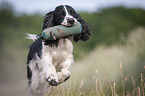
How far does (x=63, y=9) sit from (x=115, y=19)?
55.4ft

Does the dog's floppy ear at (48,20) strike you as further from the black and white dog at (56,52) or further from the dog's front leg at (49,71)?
the dog's front leg at (49,71)

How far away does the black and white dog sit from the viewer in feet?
11.9

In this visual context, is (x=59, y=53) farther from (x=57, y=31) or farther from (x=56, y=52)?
(x=57, y=31)

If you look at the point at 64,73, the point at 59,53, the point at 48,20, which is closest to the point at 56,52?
the point at 59,53

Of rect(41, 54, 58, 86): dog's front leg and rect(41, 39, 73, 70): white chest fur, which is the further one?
rect(41, 39, 73, 70): white chest fur

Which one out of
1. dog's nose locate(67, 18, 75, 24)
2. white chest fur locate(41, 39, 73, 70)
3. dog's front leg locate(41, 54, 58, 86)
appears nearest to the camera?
dog's front leg locate(41, 54, 58, 86)

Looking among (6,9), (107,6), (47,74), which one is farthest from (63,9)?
(6,9)

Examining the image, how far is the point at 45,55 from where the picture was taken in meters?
3.94

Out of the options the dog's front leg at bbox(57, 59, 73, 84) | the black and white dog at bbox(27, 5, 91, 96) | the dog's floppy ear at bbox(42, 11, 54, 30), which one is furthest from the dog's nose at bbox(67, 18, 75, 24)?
the dog's front leg at bbox(57, 59, 73, 84)

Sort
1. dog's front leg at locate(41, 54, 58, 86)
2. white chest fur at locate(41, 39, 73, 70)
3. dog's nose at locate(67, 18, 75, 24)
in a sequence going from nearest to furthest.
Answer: dog's front leg at locate(41, 54, 58, 86) → dog's nose at locate(67, 18, 75, 24) → white chest fur at locate(41, 39, 73, 70)

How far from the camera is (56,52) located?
398 centimetres

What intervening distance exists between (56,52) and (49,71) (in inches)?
19.8

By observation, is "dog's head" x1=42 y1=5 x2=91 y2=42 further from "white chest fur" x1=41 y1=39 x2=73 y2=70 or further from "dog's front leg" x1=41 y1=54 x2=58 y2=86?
"dog's front leg" x1=41 y1=54 x2=58 y2=86

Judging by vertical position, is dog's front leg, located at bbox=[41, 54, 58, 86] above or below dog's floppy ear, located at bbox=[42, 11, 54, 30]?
below
